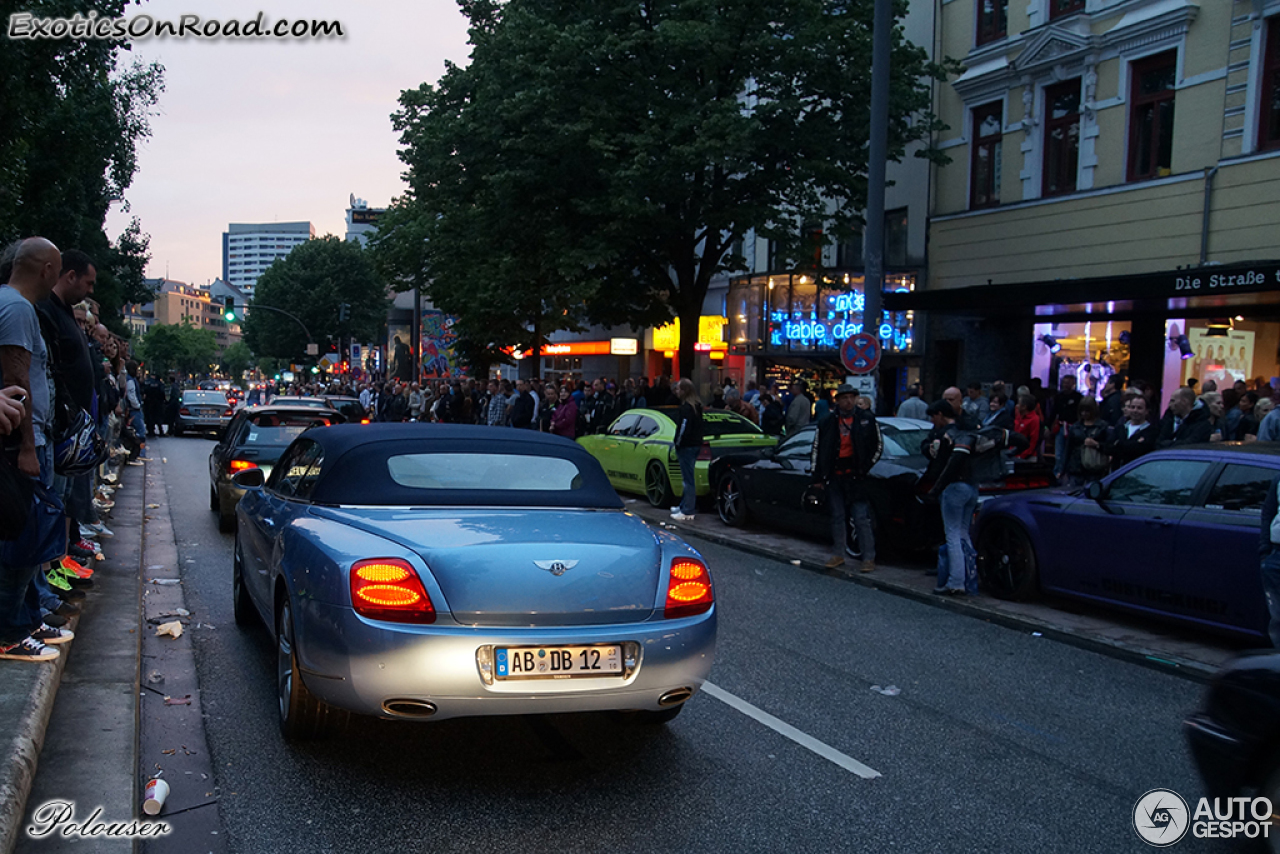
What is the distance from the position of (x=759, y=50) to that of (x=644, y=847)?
1880cm

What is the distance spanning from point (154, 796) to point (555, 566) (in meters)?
1.76

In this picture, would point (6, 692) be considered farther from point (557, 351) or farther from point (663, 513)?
point (557, 351)

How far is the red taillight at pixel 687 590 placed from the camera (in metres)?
4.58

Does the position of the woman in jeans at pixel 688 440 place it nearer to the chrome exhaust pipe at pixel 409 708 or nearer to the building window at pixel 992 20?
the chrome exhaust pipe at pixel 409 708

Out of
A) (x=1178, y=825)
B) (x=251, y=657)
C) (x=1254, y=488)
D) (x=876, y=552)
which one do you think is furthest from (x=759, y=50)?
(x=1178, y=825)

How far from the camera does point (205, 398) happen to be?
3400 centimetres

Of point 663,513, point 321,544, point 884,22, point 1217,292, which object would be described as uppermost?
point 884,22

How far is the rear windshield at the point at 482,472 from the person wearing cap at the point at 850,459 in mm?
5154

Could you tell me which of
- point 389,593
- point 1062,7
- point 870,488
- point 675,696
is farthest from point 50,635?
point 1062,7

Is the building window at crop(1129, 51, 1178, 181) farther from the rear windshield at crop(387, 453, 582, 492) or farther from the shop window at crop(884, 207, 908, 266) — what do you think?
the rear windshield at crop(387, 453, 582, 492)

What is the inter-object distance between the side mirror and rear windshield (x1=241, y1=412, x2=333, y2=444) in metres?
5.33

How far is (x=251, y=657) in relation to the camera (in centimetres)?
643

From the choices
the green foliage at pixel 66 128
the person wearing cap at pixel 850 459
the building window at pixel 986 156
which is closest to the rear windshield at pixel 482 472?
the person wearing cap at pixel 850 459

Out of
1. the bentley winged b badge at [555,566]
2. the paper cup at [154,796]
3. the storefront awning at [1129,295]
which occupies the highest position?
the storefront awning at [1129,295]
